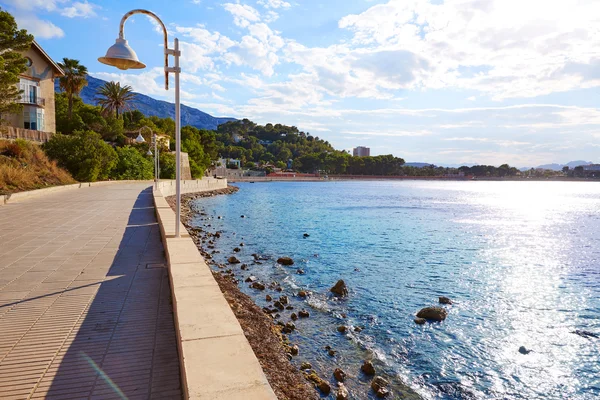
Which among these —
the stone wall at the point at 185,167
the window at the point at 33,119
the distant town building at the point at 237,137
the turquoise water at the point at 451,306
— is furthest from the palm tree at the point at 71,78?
the distant town building at the point at 237,137

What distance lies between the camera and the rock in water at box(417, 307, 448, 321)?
384 inches

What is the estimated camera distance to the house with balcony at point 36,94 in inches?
1469

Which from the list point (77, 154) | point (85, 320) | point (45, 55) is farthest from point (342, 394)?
point (45, 55)

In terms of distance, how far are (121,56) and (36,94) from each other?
39.7 metres

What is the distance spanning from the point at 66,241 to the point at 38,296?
166 inches

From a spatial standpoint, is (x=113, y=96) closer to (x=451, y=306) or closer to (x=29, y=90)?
(x=29, y=90)

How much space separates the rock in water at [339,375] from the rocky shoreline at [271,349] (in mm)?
636

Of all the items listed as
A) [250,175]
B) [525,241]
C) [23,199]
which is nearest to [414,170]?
[250,175]

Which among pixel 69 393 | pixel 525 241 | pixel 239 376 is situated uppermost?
pixel 239 376

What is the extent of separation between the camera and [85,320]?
4715 mm

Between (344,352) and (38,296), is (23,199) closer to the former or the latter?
(38,296)

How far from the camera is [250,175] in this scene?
419 ft

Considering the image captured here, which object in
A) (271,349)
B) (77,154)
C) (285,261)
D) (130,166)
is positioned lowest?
(285,261)

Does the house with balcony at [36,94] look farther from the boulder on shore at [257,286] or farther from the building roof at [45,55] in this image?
the boulder on shore at [257,286]
